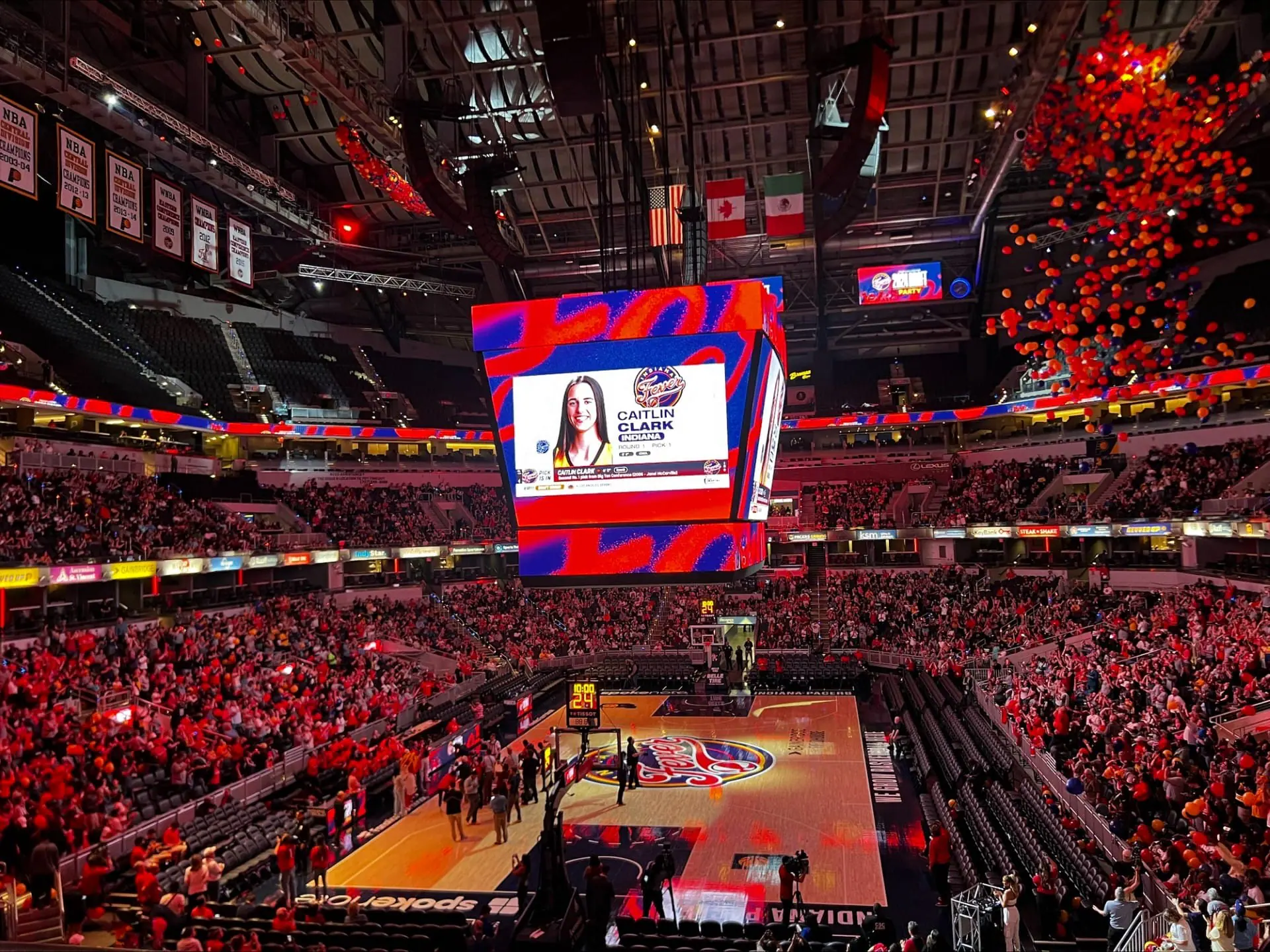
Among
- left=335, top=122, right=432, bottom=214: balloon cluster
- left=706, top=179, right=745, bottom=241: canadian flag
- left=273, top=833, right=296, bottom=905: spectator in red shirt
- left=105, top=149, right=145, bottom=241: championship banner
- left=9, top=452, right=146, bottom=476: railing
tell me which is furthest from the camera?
left=9, top=452, right=146, bottom=476: railing

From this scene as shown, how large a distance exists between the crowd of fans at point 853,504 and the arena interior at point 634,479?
0.25m

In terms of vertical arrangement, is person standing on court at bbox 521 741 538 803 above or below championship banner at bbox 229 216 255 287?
below

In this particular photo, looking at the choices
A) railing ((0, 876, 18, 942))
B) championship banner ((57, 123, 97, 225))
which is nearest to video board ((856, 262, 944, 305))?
championship banner ((57, 123, 97, 225))

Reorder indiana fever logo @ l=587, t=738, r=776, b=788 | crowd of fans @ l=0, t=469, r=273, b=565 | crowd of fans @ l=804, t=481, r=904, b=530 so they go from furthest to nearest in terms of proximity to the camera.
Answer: crowd of fans @ l=804, t=481, r=904, b=530 → crowd of fans @ l=0, t=469, r=273, b=565 → indiana fever logo @ l=587, t=738, r=776, b=788

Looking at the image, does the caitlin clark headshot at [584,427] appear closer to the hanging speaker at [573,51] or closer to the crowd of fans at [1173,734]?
the hanging speaker at [573,51]

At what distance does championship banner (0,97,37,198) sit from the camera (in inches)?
577

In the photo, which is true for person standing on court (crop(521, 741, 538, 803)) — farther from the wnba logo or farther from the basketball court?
the wnba logo

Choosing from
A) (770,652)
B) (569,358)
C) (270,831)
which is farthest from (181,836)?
(770,652)

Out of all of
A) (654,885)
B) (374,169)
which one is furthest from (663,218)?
(654,885)

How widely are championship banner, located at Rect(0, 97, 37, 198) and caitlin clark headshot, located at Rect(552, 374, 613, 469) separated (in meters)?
10.3

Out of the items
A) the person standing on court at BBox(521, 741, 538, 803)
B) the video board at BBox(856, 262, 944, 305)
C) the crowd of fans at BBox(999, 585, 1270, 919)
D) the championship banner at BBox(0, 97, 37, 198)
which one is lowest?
the person standing on court at BBox(521, 741, 538, 803)

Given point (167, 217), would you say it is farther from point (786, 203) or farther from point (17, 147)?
point (786, 203)

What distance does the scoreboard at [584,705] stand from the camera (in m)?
17.4

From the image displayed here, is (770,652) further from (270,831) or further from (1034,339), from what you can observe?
(270,831)
